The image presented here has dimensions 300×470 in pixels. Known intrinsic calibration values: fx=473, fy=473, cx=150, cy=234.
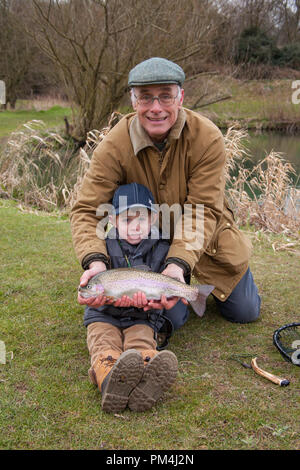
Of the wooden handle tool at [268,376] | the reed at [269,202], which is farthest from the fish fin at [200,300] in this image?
the reed at [269,202]

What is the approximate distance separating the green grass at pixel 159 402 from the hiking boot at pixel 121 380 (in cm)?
7

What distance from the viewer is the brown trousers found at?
9.45 feet

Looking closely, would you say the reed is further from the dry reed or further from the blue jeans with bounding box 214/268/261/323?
the blue jeans with bounding box 214/268/261/323

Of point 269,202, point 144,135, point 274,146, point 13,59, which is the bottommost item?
point 274,146

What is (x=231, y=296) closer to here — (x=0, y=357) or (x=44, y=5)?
(x=0, y=357)

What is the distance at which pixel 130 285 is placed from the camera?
2943mm

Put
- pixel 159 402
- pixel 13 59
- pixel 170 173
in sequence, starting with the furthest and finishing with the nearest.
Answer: pixel 13 59 → pixel 170 173 → pixel 159 402

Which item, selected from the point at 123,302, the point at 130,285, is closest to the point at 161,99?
the point at 130,285

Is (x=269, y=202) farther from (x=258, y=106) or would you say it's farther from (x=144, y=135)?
(x=258, y=106)

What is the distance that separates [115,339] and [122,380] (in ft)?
1.57

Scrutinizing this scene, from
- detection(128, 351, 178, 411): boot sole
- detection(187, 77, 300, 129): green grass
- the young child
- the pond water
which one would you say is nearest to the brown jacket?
the young child

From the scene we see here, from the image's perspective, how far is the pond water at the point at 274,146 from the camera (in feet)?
49.0

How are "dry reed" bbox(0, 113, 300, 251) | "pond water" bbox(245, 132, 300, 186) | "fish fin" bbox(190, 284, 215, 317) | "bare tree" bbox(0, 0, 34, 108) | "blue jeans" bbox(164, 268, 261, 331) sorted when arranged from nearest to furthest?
"fish fin" bbox(190, 284, 215, 317) → "blue jeans" bbox(164, 268, 261, 331) → "dry reed" bbox(0, 113, 300, 251) → "pond water" bbox(245, 132, 300, 186) → "bare tree" bbox(0, 0, 34, 108)
